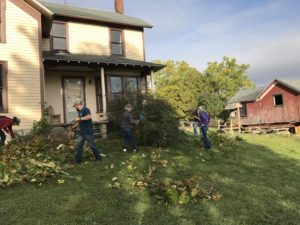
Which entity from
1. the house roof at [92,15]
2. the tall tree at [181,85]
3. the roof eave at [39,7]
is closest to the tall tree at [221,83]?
the tall tree at [181,85]

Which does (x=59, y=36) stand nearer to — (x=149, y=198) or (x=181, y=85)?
(x=149, y=198)

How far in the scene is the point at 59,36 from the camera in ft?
65.1

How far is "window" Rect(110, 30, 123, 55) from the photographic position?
855 inches

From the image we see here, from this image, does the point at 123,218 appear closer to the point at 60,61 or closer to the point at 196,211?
the point at 196,211

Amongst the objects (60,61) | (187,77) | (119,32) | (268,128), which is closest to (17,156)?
(60,61)

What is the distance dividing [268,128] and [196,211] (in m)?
33.4

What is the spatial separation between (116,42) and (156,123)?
10.1m

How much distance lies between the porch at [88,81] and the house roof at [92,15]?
2.22 m

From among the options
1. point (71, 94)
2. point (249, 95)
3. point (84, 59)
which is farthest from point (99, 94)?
point (249, 95)

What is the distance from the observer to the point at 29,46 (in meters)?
15.8

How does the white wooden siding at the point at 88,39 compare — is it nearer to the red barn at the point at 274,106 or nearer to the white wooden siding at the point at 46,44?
the white wooden siding at the point at 46,44

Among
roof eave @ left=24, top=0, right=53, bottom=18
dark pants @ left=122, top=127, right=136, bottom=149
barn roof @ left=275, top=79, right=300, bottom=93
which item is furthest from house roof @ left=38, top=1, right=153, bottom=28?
barn roof @ left=275, top=79, right=300, bottom=93

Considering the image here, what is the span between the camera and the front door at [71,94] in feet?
64.7

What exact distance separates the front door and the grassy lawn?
9602mm
